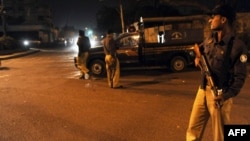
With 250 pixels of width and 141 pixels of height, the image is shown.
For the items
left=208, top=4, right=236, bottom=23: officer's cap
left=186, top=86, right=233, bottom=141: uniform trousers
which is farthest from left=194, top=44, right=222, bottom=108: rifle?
left=208, top=4, right=236, bottom=23: officer's cap

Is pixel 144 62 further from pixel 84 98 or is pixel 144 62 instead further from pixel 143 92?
pixel 84 98

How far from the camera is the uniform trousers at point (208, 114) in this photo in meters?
4.35

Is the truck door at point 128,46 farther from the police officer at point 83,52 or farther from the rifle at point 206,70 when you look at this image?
the rifle at point 206,70

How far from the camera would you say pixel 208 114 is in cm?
470

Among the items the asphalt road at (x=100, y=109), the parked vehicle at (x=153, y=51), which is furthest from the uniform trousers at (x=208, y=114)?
the parked vehicle at (x=153, y=51)

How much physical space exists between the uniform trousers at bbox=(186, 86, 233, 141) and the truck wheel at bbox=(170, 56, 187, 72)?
10973 millimetres

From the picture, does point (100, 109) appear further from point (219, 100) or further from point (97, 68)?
point (97, 68)

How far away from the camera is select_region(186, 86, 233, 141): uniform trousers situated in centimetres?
435

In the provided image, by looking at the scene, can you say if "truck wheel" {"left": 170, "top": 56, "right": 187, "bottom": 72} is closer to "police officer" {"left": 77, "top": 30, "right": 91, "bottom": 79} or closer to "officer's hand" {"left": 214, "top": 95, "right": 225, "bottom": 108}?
"police officer" {"left": 77, "top": 30, "right": 91, "bottom": 79}

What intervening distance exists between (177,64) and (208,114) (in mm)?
11071

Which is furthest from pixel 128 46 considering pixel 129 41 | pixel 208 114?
pixel 208 114

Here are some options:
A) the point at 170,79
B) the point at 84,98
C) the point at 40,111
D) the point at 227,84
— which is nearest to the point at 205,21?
the point at 170,79

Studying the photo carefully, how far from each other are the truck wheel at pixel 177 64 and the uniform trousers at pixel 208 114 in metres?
11.0

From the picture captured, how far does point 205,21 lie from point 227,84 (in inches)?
786
